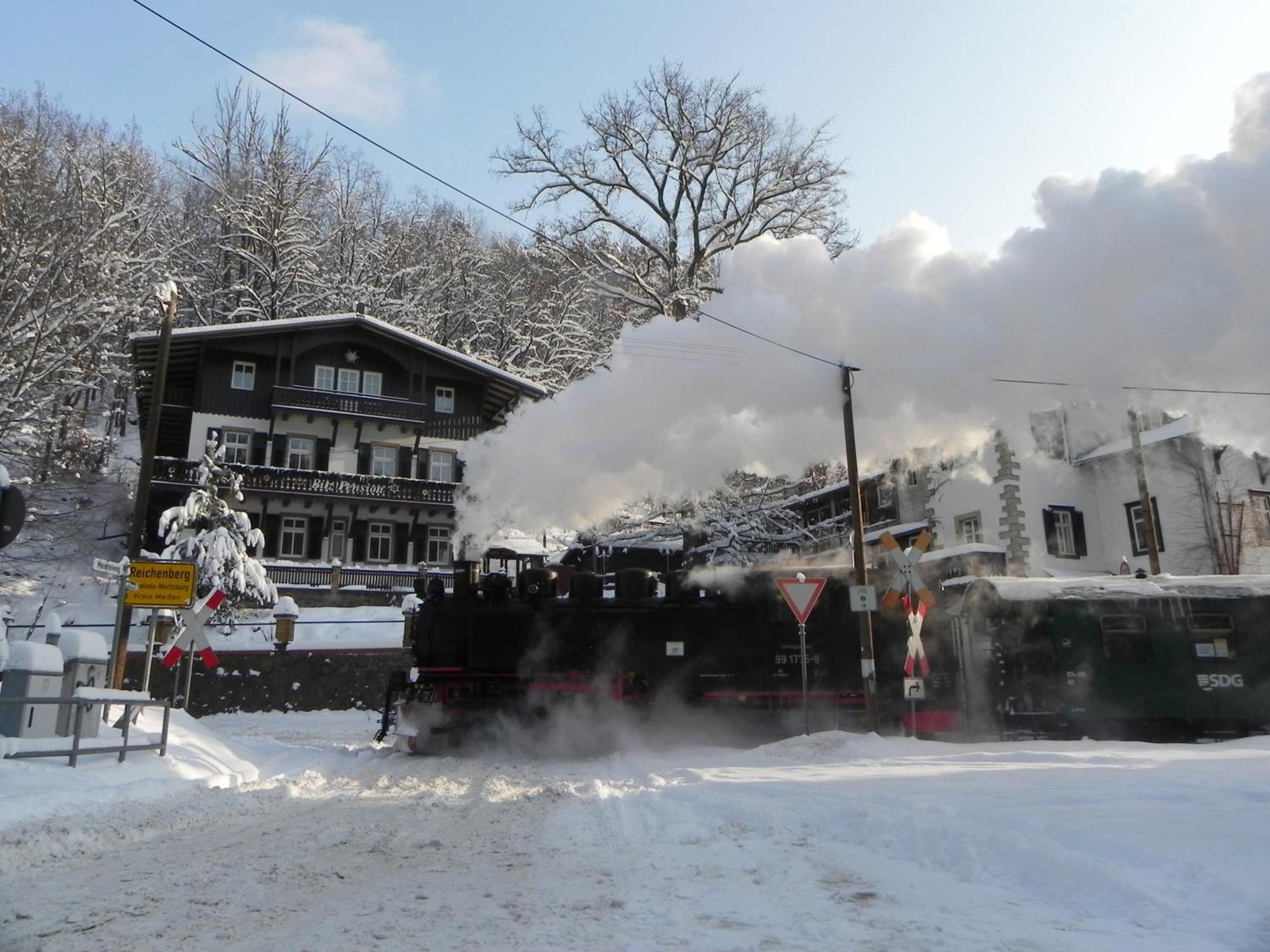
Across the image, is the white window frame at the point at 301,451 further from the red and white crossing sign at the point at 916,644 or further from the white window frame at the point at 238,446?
the red and white crossing sign at the point at 916,644

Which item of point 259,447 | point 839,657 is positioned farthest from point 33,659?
point 259,447

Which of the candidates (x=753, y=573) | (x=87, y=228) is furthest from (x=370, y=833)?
(x=87, y=228)

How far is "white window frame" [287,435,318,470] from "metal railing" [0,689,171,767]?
25.9m

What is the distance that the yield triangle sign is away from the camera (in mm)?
12109

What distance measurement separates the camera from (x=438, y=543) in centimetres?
3591

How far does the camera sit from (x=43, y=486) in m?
33.2

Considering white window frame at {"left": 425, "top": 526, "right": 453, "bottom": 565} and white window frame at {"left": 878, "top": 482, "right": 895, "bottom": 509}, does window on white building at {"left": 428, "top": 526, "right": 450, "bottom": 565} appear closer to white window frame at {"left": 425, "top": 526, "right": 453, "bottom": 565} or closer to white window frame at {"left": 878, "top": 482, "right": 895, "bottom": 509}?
white window frame at {"left": 425, "top": 526, "right": 453, "bottom": 565}

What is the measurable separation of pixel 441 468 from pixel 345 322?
6704 mm

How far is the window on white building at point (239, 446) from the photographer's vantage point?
33.8m

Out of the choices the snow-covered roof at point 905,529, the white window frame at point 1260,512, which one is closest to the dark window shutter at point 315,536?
the snow-covered roof at point 905,529

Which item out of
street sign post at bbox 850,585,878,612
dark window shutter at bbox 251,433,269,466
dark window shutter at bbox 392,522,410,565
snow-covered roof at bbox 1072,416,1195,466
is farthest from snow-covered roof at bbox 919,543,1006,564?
dark window shutter at bbox 251,433,269,466

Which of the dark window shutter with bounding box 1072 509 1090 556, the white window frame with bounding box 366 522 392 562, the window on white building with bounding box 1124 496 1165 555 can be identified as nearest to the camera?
the window on white building with bounding box 1124 496 1165 555

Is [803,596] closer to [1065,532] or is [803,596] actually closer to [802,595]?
[802,595]

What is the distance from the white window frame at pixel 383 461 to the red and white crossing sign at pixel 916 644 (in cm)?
2600
